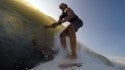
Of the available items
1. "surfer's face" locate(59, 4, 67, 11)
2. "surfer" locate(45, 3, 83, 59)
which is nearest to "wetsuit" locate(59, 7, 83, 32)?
"surfer" locate(45, 3, 83, 59)

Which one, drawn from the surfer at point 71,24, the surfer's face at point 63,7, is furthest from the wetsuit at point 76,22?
the surfer's face at point 63,7

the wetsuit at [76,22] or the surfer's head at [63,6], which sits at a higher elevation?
the surfer's head at [63,6]

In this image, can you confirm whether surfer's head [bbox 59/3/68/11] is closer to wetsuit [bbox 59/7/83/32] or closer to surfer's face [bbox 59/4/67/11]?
surfer's face [bbox 59/4/67/11]

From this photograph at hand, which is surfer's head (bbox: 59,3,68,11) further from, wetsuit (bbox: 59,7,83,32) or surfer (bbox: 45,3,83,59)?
wetsuit (bbox: 59,7,83,32)

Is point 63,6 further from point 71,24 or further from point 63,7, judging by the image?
point 71,24

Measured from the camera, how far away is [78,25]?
16.9 meters

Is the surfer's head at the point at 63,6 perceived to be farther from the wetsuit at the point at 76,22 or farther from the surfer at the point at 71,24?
the wetsuit at the point at 76,22

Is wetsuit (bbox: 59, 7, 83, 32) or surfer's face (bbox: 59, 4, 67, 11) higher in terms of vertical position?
surfer's face (bbox: 59, 4, 67, 11)

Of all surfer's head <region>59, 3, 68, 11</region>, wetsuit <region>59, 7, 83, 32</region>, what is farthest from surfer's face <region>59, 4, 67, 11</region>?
wetsuit <region>59, 7, 83, 32</region>

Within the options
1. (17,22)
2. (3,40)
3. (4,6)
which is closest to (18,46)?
(3,40)

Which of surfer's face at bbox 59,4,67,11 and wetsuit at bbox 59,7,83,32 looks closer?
surfer's face at bbox 59,4,67,11

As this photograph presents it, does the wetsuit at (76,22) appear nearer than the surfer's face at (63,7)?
No

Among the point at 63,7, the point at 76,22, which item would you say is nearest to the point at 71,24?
the point at 76,22

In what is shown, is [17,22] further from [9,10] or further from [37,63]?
[37,63]
